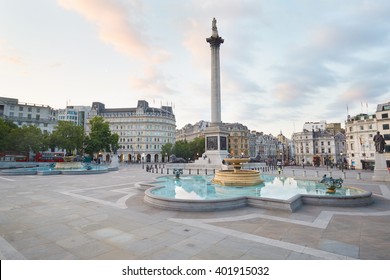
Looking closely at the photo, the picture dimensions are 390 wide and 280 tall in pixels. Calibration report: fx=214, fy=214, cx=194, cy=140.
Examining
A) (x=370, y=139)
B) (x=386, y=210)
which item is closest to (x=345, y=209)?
(x=386, y=210)

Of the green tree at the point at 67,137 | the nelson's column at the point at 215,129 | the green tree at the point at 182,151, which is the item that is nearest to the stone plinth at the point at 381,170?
the nelson's column at the point at 215,129

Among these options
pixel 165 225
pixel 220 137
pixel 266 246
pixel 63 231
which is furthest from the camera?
pixel 220 137

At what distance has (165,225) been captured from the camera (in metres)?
8.54

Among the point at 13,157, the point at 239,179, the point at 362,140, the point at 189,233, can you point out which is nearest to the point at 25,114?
the point at 13,157

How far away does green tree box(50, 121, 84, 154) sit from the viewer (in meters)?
59.3

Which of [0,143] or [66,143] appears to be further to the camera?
[66,143]

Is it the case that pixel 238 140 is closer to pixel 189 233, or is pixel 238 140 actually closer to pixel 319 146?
pixel 319 146

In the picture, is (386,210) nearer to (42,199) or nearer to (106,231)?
(106,231)

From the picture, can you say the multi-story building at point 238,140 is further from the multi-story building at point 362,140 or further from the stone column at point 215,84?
the stone column at point 215,84

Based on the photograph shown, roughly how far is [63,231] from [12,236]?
1.52 m

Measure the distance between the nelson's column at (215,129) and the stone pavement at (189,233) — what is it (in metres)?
32.6

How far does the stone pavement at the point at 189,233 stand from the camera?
595 centimetres

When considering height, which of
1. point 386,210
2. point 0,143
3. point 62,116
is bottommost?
point 386,210

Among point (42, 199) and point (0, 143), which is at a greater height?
point (0, 143)
